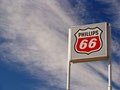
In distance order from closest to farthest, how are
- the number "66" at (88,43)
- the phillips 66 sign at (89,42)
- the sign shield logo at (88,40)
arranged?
1. the phillips 66 sign at (89,42)
2. the sign shield logo at (88,40)
3. the number "66" at (88,43)

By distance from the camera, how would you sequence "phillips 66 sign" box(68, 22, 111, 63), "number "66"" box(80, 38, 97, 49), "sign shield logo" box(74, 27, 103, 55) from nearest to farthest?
"phillips 66 sign" box(68, 22, 111, 63) < "sign shield logo" box(74, 27, 103, 55) < "number "66"" box(80, 38, 97, 49)

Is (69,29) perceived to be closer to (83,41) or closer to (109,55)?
(83,41)

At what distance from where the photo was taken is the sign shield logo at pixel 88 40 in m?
31.6

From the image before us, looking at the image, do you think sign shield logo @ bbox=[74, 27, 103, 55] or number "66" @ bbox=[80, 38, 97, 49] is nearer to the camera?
sign shield logo @ bbox=[74, 27, 103, 55]

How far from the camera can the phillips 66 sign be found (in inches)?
1222

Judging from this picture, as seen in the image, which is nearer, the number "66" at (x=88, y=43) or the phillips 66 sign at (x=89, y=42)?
the phillips 66 sign at (x=89, y=42)

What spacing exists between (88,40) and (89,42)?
0.24m

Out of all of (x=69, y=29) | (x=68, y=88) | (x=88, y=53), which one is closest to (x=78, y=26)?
(x=69, y=29)

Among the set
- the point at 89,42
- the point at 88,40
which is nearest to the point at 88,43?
the point at 89,42

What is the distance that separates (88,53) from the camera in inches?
1243

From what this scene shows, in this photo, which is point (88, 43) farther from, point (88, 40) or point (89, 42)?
point (88, 40)

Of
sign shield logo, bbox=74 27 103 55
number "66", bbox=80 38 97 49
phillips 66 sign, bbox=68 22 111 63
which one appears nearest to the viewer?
phillips 66 sign, bbox=68 22 111 63

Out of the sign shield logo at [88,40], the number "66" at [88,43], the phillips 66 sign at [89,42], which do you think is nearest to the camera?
the phillips 66 sign at [89,42]

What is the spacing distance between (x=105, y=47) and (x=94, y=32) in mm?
2211
